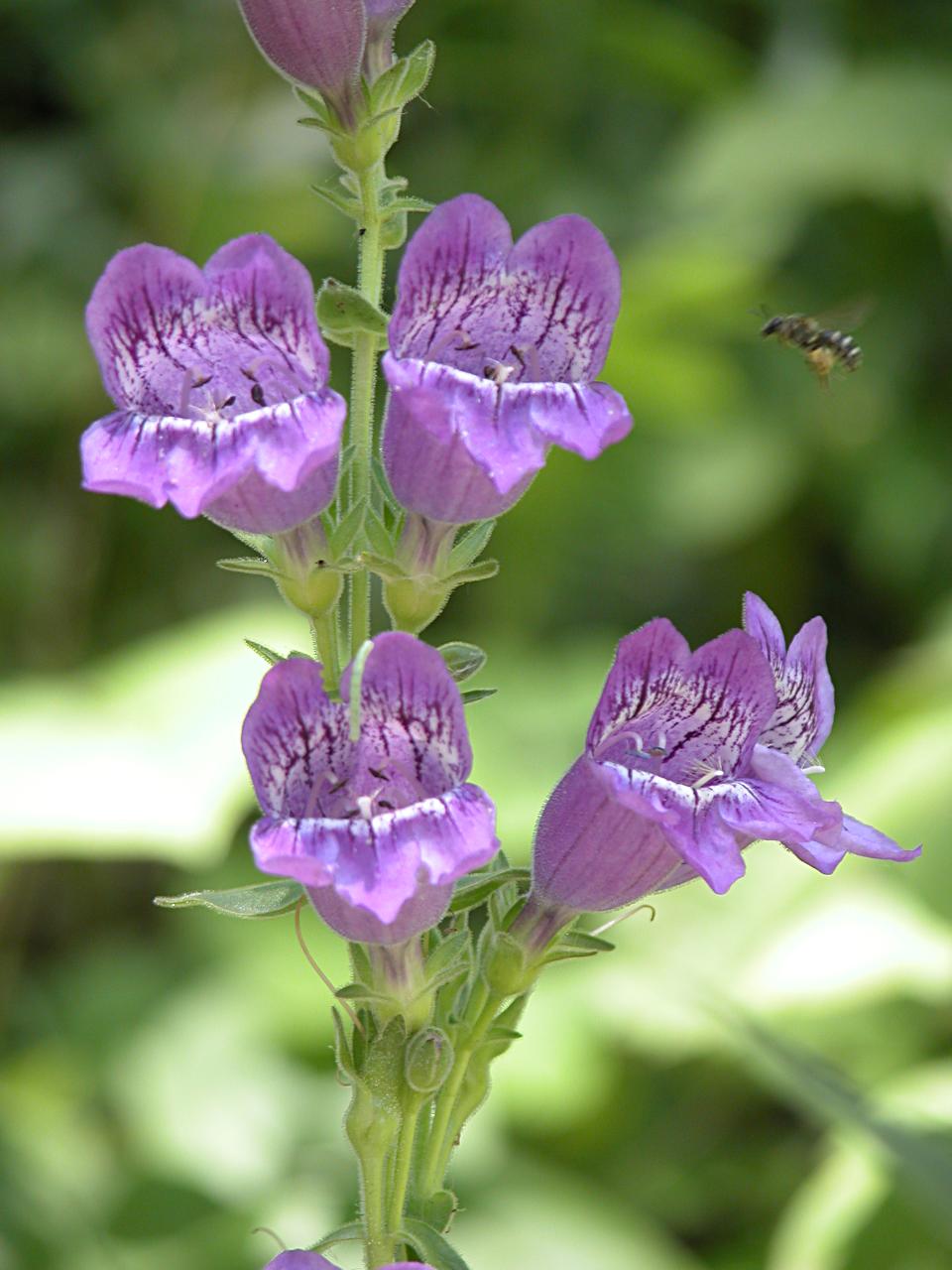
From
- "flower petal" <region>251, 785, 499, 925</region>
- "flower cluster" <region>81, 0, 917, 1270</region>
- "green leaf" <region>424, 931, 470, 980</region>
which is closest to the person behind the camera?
"flower petal" <region>251, 785, 499, 925</region>

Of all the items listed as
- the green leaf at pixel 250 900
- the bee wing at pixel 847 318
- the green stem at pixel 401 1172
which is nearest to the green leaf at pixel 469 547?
the green leaf at pixel 250 900

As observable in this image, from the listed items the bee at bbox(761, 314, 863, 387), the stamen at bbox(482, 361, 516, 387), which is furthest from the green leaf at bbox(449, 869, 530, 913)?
the bee at bbox(761, 314, 863, 387)

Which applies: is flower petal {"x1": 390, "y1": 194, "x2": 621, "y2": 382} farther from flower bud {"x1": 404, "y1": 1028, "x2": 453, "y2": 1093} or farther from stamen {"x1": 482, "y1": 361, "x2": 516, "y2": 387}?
flower bud {"x1": 404, "y1": 1028, "x2": 453, "y2": 1093}

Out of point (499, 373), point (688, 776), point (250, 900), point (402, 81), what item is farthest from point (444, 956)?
point (402, 81)

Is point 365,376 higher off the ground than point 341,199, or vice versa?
point 341,199

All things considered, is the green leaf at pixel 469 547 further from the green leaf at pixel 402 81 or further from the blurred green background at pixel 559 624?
the blurred green background at pixel 559 624

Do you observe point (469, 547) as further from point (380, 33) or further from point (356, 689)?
point (380, 33)
